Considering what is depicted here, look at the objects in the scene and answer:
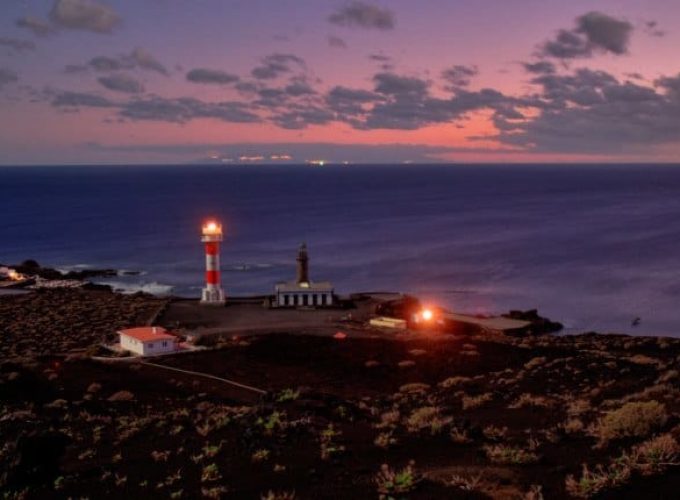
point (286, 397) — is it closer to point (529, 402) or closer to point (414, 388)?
point (529, 402)

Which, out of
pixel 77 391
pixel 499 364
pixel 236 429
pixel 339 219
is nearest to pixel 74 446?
pixel 236 429

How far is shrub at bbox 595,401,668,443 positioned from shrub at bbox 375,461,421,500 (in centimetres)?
361

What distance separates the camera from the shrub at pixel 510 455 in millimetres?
10570

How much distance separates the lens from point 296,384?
2662 cm

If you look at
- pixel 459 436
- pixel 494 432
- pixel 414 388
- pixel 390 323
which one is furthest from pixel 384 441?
pixel 390 323

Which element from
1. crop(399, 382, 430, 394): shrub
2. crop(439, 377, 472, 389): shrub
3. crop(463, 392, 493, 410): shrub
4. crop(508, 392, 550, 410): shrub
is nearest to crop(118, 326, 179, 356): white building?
crop(399, 382, 430, 394): shrub

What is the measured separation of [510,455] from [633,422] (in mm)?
2541

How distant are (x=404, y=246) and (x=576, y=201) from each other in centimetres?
9933

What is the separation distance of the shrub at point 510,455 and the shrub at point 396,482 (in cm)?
149

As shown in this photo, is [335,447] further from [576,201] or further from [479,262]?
[576,201]

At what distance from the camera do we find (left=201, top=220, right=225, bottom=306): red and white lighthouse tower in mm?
50312

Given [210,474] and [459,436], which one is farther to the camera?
[459,436]

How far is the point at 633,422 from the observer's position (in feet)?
38.2

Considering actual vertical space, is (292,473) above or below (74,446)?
above
